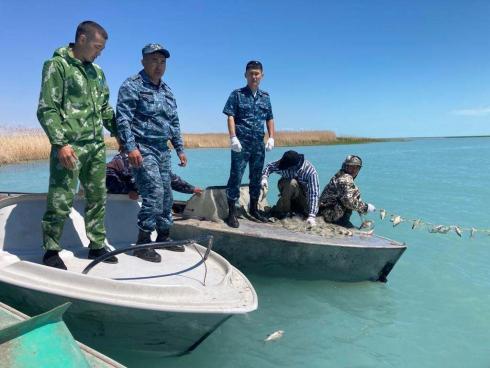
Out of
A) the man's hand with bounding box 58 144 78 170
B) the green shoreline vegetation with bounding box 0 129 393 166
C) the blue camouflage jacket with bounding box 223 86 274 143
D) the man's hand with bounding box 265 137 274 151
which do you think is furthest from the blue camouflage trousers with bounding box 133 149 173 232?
the green shoreline vegetation with bounding box 0 129 393 166

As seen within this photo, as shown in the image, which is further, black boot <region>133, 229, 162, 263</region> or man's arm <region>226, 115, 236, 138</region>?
man's arm <region>226, 115, 236, 138</region>

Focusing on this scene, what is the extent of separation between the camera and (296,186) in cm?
563

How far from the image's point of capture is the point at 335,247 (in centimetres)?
459

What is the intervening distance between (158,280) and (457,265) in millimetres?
4746

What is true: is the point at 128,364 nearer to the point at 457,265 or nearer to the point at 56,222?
the point at 56,222

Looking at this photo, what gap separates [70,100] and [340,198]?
3580 mm

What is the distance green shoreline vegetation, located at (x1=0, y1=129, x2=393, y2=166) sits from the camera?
2052 cm

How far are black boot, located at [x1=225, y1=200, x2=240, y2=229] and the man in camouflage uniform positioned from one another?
195cm

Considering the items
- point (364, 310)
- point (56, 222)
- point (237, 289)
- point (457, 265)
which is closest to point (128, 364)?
point (237, 289)

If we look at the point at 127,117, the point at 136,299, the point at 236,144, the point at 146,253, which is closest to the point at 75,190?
the point at 127,117

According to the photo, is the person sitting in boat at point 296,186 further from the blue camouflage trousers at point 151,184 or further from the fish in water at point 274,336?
the blue camouflage trousers at point 151,184

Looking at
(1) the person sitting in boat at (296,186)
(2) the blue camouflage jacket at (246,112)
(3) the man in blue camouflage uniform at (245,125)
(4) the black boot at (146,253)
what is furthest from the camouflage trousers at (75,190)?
(1) the person sitting in boat at (296,186)

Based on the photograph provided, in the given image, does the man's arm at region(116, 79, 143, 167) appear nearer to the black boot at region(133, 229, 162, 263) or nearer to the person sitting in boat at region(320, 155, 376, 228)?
the black boot at region(133, 229, 162, 263)

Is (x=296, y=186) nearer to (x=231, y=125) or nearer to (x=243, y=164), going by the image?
(x=243, y=164)
